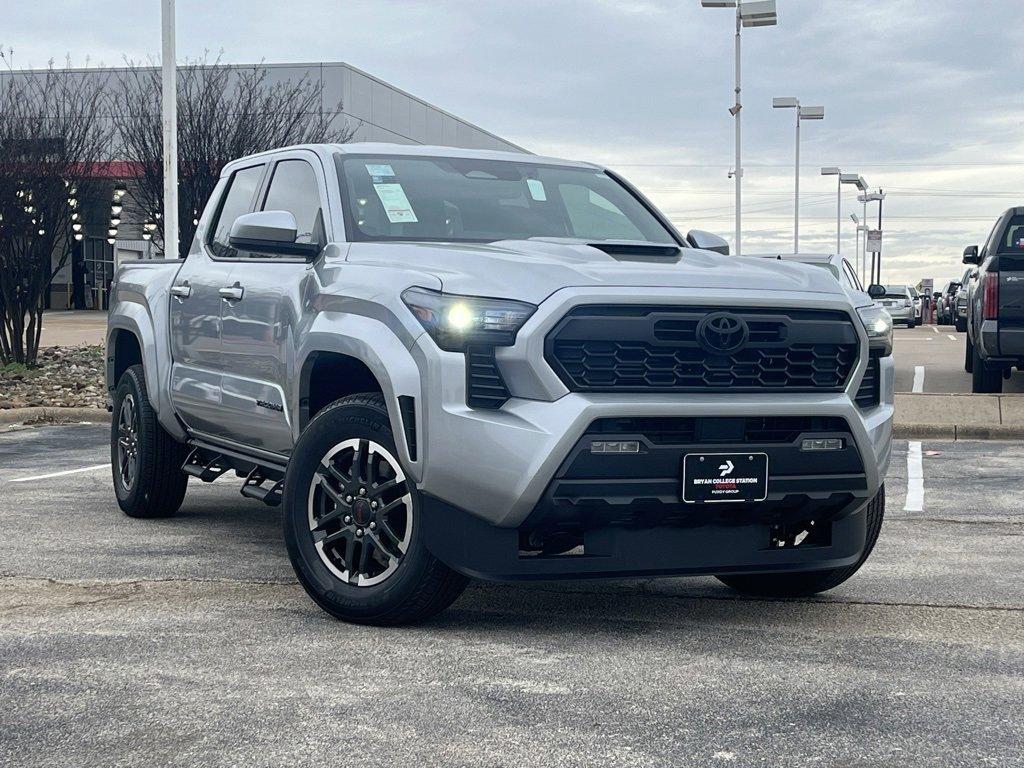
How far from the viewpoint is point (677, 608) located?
5961 millimetres

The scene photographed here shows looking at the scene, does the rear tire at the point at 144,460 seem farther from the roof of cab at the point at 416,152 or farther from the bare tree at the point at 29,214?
the bare tree at the point at 29,214

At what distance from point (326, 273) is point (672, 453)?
173 centimetres

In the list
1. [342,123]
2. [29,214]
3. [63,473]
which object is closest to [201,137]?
[29,214]

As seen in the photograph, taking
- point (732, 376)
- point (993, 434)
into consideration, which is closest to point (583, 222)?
point (732, 376)

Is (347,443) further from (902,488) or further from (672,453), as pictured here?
(902,488)

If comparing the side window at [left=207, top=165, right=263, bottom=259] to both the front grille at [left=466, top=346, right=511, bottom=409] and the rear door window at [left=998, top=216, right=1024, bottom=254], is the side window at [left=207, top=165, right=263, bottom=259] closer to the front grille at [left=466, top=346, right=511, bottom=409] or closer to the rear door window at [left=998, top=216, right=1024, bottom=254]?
the front grille at [left=466, top=346, right=511, bottom=409]

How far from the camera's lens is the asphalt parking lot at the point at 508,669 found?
4027 millimetres

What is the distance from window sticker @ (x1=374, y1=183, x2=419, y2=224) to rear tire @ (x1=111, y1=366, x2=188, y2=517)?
2.36m

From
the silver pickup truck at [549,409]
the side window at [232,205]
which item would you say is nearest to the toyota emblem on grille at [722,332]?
the silver pickup truck at [549,409]

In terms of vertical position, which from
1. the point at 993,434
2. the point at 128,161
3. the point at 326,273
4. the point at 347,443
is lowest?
the point at 993,434

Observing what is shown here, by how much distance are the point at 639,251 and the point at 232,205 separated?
272cm

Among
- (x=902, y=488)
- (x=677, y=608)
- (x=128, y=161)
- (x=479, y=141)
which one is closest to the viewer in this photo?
(x=677, y=608)

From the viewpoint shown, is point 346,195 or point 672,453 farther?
point 346,195

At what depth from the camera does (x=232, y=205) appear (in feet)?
25.6
